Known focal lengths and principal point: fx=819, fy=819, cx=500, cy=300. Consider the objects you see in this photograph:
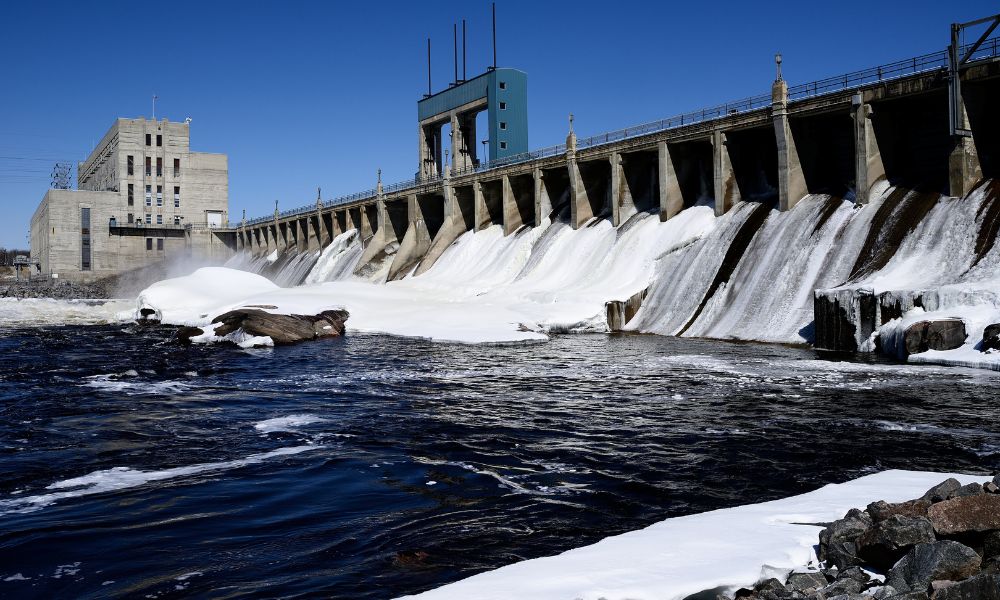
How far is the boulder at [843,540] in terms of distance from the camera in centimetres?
705

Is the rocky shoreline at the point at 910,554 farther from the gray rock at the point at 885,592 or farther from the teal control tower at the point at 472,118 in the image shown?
the teal control tower at the point at 472,118

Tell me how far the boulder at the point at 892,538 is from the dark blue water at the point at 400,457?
10.5 feet

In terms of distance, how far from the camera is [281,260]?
93812 millimetres

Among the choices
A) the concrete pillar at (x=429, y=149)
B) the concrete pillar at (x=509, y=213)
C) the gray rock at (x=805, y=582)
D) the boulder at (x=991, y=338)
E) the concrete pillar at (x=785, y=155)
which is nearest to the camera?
the gray rock at (x=805, y=582)

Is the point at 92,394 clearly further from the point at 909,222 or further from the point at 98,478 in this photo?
the point at 909,222

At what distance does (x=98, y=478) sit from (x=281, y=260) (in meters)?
84.2

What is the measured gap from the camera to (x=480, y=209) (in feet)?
199

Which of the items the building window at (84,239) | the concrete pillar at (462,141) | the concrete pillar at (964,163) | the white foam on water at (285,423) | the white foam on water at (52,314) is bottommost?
the white foam on water at (285,423)

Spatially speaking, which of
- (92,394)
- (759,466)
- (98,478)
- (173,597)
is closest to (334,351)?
(92,394)

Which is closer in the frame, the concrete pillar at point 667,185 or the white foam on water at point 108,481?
the white foam on water at point 108,481

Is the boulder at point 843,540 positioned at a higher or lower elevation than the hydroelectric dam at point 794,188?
lower

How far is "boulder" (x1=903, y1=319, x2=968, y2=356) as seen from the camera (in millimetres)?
23203

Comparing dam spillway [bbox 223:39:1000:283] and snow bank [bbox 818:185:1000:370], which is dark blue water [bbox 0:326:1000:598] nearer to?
snow bank [bbox 818:185:1000:370]

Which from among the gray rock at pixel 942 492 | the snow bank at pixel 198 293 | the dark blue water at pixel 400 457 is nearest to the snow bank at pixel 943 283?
the dark blue water at pixel 400 457
